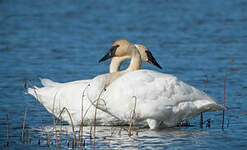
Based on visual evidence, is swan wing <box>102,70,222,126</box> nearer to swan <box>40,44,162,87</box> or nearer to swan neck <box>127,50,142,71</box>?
swan neck <box>127,50,142,71</box>

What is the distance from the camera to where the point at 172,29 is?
18.0 meters

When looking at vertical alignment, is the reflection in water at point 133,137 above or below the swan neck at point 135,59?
below

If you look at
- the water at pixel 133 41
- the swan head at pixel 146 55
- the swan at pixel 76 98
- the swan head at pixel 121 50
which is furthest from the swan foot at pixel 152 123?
the swan head at pixel 146 55

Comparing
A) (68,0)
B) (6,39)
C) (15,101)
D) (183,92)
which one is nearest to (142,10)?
(68,0)

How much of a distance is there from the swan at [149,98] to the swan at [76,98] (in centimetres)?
58

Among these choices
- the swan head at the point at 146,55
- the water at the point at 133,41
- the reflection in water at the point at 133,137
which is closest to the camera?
the reflection in water at the point at 133,137

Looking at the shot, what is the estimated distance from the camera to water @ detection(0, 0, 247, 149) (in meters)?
7.91

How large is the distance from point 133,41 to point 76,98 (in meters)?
7.29

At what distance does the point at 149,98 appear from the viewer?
798 centimetres

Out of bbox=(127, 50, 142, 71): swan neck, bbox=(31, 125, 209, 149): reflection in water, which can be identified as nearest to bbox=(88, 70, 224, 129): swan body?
bbox=(31, 125, 209, 149): reflection in water

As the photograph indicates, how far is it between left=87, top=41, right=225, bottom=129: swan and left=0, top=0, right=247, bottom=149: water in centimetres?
25

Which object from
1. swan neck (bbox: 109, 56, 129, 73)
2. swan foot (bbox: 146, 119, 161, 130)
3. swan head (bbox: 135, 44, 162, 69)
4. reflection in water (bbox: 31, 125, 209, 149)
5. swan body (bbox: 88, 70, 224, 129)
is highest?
swan head (bbox: 135, 44, 162, 69)

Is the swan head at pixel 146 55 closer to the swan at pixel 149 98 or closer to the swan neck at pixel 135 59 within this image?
the swan neck at pixel 135 59

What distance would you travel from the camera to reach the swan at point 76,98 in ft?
28.4
